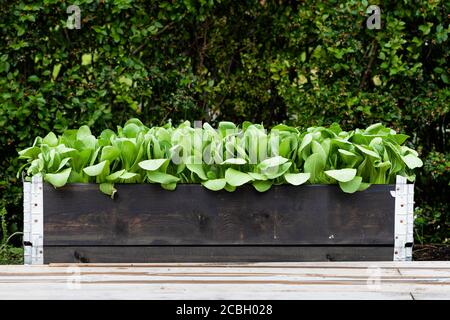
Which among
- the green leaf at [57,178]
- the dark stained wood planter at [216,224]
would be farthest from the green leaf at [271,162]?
the green leaf at [57,178]

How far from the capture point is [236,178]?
2754mm

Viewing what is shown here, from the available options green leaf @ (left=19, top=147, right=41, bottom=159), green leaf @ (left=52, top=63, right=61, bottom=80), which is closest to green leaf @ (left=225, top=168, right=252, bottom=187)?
green leaf @ (left=19, top=147, right=41, bottom=159)

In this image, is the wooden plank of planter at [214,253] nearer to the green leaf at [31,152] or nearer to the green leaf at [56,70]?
the green leaf at [31,152]

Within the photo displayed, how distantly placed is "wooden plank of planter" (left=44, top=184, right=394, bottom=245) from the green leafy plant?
53 mm

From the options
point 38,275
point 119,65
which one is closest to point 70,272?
point 38,275

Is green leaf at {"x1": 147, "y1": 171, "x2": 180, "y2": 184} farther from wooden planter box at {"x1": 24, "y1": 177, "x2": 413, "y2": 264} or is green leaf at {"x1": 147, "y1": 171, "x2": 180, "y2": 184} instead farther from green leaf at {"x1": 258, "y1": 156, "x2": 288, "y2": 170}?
green leaf at {"x1": 258, "y1": 156, "x2": 288, "y2": 170}

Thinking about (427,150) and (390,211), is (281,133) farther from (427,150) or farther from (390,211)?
(427,150)

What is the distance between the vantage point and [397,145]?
3016mm

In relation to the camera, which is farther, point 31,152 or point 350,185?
point 31,152

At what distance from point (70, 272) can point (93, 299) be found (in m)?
0.42

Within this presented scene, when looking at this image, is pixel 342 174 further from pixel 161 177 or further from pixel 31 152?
pixel 31 152

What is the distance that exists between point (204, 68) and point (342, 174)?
7.59 feet

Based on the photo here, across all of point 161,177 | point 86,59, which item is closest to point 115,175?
point 161,177

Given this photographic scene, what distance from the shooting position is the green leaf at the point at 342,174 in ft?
8.90
